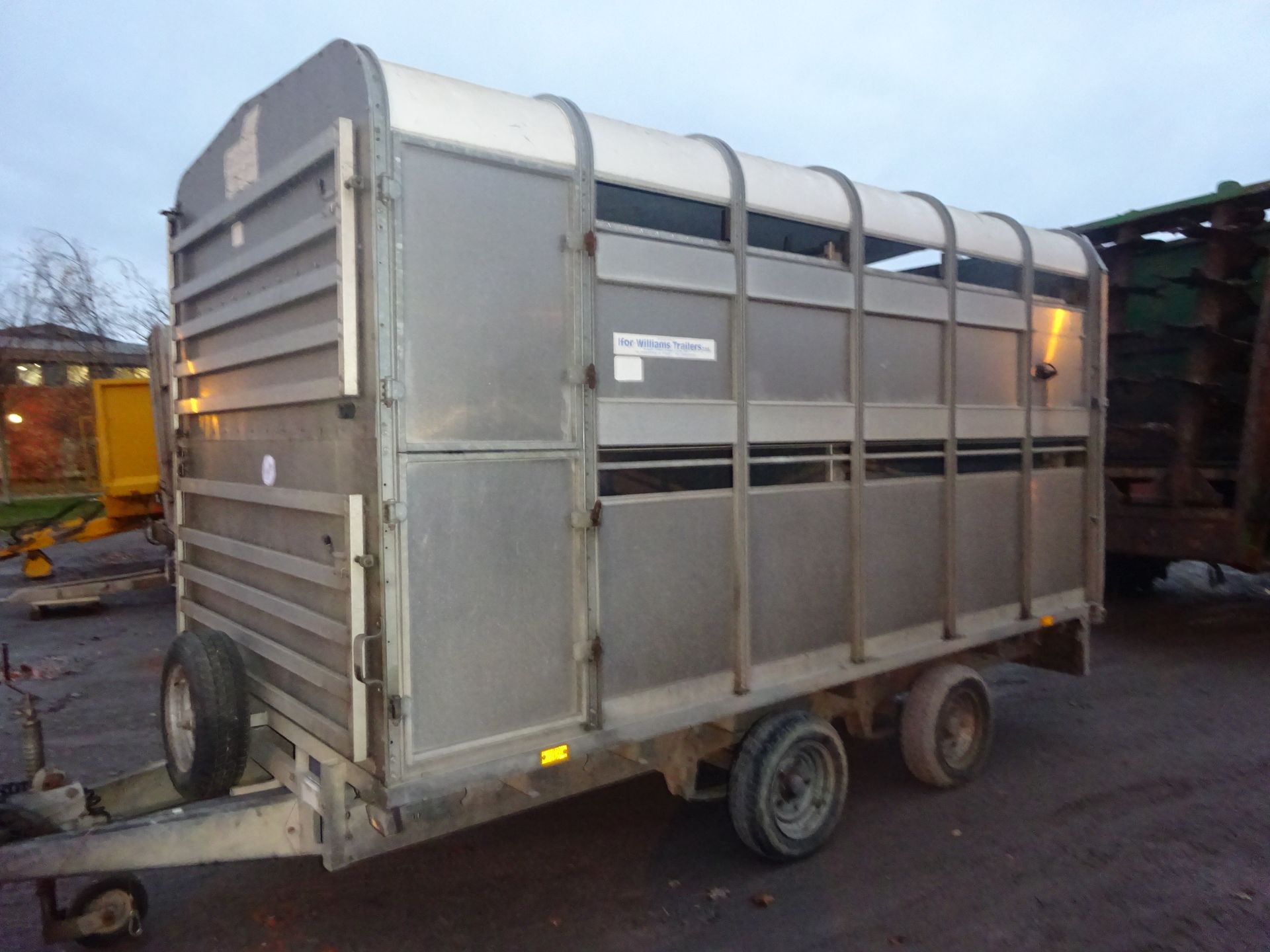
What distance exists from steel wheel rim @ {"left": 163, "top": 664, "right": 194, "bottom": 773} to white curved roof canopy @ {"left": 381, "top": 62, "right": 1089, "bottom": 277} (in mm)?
2538

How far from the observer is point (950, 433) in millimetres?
5234

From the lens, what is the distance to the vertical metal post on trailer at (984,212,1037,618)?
572 cm

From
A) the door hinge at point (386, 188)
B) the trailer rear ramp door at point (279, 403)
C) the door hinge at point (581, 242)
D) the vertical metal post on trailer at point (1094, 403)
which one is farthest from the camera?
the vertical metal post on trailer at point (1094, 403)

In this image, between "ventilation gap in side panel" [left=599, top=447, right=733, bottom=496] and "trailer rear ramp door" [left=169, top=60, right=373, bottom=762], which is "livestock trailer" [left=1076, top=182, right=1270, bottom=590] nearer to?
"ventilation gap in side panel" [left=599, top=447, right=733, bottom=496]

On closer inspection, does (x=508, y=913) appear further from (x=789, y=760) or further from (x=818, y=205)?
(x=818, y=205)

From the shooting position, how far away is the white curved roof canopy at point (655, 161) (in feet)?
10.6

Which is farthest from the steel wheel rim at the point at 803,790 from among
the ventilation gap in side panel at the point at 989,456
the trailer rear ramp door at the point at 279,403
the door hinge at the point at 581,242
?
the door hinge at the point at 581,242

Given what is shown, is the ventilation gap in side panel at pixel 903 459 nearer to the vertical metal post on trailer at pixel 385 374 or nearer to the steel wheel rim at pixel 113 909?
the vertical metal post on trailer at pixel 385 374

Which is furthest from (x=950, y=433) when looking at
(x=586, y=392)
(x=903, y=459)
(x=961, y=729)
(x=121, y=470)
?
(x=121, y=470)

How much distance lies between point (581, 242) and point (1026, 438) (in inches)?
138

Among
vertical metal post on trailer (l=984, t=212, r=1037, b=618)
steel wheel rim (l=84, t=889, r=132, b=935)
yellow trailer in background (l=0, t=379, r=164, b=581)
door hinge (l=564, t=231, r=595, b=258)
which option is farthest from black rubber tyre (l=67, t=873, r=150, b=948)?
yellow trailer in background (l=0, t=379, r=164, b=581)

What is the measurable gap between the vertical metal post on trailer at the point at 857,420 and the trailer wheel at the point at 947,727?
77 cm

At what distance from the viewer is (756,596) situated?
4.30 m

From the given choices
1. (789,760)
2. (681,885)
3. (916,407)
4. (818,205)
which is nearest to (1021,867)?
(789,760)
